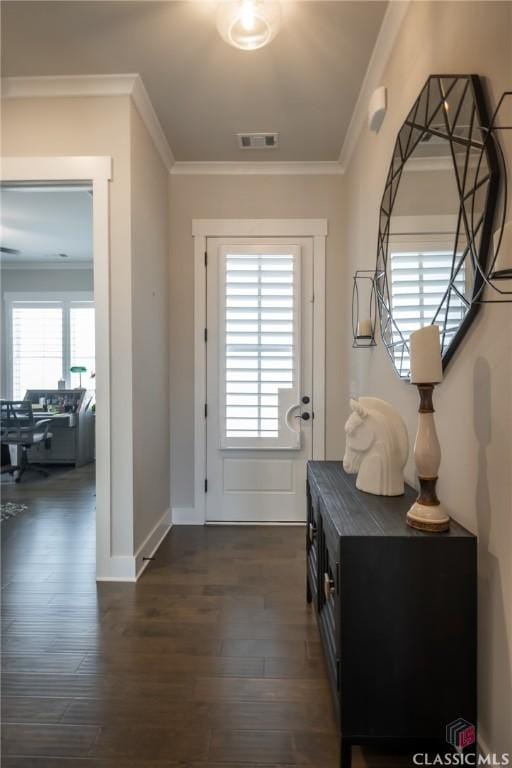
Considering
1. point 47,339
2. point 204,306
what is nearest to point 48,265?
point 47,339

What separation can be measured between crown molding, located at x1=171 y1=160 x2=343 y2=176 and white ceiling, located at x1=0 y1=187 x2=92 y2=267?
0.91 m

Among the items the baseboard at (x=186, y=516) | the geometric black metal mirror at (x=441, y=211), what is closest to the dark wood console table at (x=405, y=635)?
the geometric black metal mirror at (x=441, y=211)

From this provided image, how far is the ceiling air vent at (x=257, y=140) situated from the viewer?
112 inches

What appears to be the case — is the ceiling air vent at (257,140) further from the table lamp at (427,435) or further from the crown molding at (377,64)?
the table lamp at (427,435)

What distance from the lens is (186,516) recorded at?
3.31m

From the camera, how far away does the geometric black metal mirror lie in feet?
3.67

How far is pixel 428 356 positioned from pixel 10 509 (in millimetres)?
3876

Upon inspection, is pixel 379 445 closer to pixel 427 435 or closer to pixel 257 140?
pixel 427 435

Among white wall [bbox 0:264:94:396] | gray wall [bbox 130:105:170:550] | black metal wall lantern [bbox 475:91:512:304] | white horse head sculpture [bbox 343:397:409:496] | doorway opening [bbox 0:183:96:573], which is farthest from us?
white wall [bbox 0:264:94:396]

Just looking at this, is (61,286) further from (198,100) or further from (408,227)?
(408,227)

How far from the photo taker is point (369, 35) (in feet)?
6.57

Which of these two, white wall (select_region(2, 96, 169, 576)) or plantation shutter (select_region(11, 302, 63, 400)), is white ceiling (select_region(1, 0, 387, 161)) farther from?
plantation shutter (select_region(11, 302, 63, 400))

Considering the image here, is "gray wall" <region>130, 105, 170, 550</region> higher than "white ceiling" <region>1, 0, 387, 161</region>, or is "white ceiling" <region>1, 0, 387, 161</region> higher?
"white ceiling" <region>1, 0, 387, 161</region>

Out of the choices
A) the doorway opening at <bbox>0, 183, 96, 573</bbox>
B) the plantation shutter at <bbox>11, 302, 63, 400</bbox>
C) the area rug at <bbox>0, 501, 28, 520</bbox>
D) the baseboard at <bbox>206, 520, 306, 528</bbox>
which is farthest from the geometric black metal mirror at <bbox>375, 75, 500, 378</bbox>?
the plantation shutter at <bbox>11, 302, 63, 400</bbox>
